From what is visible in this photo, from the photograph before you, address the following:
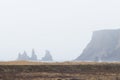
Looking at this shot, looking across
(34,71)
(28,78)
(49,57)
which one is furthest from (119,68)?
(49,57)

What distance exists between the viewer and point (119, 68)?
142 feet

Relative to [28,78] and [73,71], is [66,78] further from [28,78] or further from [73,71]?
[73,71]

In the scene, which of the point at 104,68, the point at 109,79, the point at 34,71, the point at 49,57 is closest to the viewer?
the point at 109,79

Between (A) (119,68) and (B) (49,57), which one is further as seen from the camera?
(B) (49,57)

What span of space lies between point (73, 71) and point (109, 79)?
8995mm

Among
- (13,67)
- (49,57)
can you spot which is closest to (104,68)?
(13,67)

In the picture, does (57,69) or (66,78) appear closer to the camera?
(66,78)

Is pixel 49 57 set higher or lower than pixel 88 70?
lower

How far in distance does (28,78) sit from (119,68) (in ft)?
47.9

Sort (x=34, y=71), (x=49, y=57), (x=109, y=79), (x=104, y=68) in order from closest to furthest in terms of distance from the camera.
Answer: (x=109, y=79), (x=34, y=71), (x=104, y=68), (x=49, y=57)

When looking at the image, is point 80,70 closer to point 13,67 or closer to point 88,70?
point 88,70

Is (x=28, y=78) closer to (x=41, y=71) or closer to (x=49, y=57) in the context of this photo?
(x=41, y=71)

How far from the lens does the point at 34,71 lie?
40.8m

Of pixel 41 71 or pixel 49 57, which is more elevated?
pixel 41 71
